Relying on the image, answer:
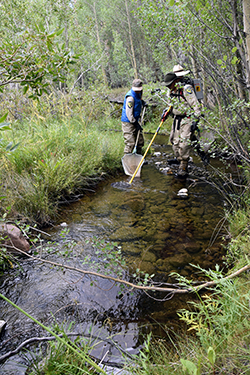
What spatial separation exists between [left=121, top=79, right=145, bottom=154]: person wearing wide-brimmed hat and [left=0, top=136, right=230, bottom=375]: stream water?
1.94 m

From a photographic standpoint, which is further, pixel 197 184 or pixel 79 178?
pixel 197 184

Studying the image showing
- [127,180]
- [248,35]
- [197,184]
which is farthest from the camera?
[127,180]

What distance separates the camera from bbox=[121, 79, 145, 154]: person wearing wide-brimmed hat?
6.20 meters

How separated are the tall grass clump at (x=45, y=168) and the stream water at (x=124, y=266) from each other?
424 mm

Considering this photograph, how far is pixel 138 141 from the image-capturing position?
7.03 m

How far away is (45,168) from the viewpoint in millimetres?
4203

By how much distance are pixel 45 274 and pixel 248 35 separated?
11.4ft

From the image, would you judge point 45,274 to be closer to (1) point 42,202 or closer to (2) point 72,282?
(2) point 72,282

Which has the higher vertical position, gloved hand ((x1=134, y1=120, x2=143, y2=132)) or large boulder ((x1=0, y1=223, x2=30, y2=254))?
gloved hand ((x1=134, y1=120, x2=143, y2=132))

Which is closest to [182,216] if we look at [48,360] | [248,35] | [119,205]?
[119,205]

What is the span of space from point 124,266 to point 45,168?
7.82 feet

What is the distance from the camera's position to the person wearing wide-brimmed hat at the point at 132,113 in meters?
6.20

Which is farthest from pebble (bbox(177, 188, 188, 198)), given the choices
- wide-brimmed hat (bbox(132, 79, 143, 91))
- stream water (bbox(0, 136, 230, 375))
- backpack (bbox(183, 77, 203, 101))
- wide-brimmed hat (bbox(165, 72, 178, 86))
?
wide-brimmed hat (bbox(132, 79, 143, 91))

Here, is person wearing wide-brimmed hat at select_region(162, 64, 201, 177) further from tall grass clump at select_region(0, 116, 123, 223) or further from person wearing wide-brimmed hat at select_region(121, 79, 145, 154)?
tall grass clump at select_region(0, 116, 123, 223)
